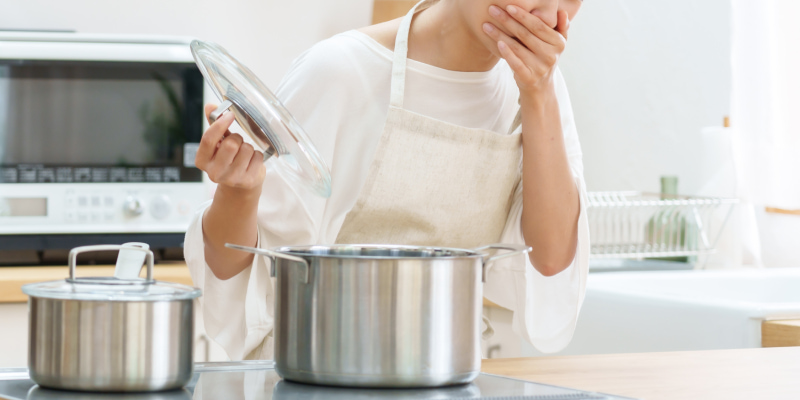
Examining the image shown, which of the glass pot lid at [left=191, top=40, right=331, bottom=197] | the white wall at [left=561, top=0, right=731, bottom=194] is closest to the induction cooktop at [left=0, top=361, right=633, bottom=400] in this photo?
the glass pot lid at [left=191, top=40, right=331, bottom=197]

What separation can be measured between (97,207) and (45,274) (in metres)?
0.18

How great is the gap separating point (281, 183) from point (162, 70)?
79 cm

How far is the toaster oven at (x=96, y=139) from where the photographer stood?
154cm

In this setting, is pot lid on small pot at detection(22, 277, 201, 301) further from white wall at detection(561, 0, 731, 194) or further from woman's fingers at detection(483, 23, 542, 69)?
white wall at detection(561, 0, 731, 194)

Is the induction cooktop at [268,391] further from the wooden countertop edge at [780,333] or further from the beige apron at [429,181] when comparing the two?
the wooden countertop edge at [780,333]

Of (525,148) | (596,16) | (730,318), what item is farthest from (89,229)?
(596,16)

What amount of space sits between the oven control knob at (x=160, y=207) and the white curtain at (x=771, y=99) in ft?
4.01

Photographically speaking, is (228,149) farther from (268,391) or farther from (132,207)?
(132,207)

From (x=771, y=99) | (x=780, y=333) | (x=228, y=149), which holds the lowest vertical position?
(x=780, y=333)

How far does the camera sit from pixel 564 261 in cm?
92

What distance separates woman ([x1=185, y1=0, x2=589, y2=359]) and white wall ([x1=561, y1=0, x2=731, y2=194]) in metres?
1.27

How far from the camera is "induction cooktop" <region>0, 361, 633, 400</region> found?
55cm

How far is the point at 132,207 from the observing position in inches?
61.5

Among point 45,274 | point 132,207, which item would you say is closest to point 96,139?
point 132,207
